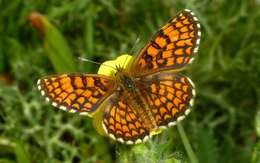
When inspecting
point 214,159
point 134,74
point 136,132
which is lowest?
point 214,159

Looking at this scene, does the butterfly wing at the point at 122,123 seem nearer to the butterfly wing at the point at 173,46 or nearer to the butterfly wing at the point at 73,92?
the butterfly wing at the point at 73,92

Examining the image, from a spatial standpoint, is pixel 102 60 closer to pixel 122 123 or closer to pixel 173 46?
pixel 173 46

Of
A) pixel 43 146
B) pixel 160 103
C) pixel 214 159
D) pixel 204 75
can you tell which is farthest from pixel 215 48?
pixel 160 103

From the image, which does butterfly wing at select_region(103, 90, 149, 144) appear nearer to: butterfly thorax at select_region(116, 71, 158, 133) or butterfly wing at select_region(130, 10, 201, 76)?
butterfly thorax at select_region(116, 71, 158, 133)

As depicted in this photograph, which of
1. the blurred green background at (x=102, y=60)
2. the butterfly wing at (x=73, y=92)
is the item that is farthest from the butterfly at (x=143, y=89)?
the blurred green background at (x=102, y=60)

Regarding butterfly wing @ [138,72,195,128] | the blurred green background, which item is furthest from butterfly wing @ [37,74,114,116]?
the blurred green background

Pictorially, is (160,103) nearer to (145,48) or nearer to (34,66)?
(145,48)

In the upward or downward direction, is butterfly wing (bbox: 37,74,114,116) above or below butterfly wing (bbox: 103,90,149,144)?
above
